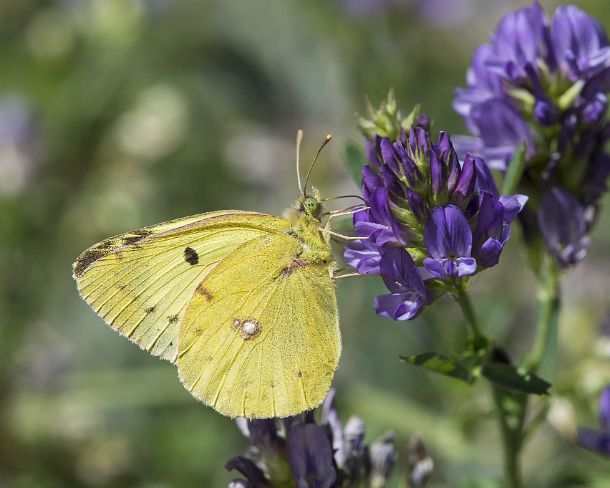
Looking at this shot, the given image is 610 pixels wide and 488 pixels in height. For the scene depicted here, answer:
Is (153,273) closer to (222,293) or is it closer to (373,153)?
(222,293)

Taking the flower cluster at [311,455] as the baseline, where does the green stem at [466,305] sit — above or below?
above

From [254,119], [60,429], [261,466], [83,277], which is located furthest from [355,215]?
[254,119]

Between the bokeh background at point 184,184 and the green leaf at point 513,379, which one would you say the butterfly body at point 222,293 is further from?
the bokeh background at point 184,184

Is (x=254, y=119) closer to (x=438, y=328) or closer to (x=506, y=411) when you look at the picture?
(x=438, y=328)

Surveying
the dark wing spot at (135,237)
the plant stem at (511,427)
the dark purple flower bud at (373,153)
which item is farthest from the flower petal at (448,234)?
the dark wing spot at (135,237)

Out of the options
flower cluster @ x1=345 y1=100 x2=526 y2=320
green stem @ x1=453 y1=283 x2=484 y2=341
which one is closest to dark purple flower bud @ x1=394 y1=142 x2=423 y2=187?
flower cluster @ x1=345 y1=100 x2=526 y2=320
